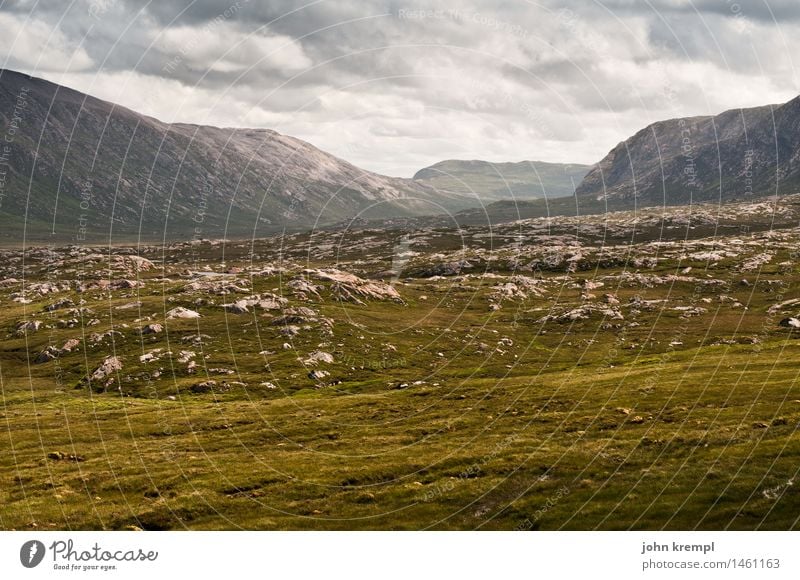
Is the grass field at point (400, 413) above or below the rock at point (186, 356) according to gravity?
below

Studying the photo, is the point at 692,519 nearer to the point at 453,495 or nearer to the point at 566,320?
the point at 453,495

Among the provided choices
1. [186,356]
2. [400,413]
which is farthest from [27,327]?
[400,413]

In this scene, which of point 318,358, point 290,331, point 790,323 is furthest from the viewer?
point 290,331

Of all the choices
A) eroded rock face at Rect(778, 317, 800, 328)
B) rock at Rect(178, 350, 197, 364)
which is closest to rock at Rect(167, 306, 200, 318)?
rock at Rect(178, 350, 197, 364)

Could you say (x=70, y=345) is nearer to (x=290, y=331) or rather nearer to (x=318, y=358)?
(x=290, y=331)

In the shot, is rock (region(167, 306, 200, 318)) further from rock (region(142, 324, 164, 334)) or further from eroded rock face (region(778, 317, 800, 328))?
eroded rock face (region(778, 317, 800, 328))

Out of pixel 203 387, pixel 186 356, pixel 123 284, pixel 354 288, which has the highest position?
pixel 123 284

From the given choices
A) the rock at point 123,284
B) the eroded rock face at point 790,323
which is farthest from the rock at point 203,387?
the eroded rock face at point 790,323

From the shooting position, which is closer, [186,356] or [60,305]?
[186,356]

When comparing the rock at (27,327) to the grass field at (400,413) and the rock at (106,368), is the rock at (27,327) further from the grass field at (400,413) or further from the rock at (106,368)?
the rock at (106,368)

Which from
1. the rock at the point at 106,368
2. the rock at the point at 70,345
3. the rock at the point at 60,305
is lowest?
the rock at the point at 106,368
